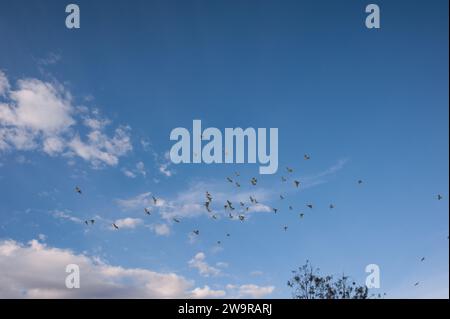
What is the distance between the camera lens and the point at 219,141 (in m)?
23.6
